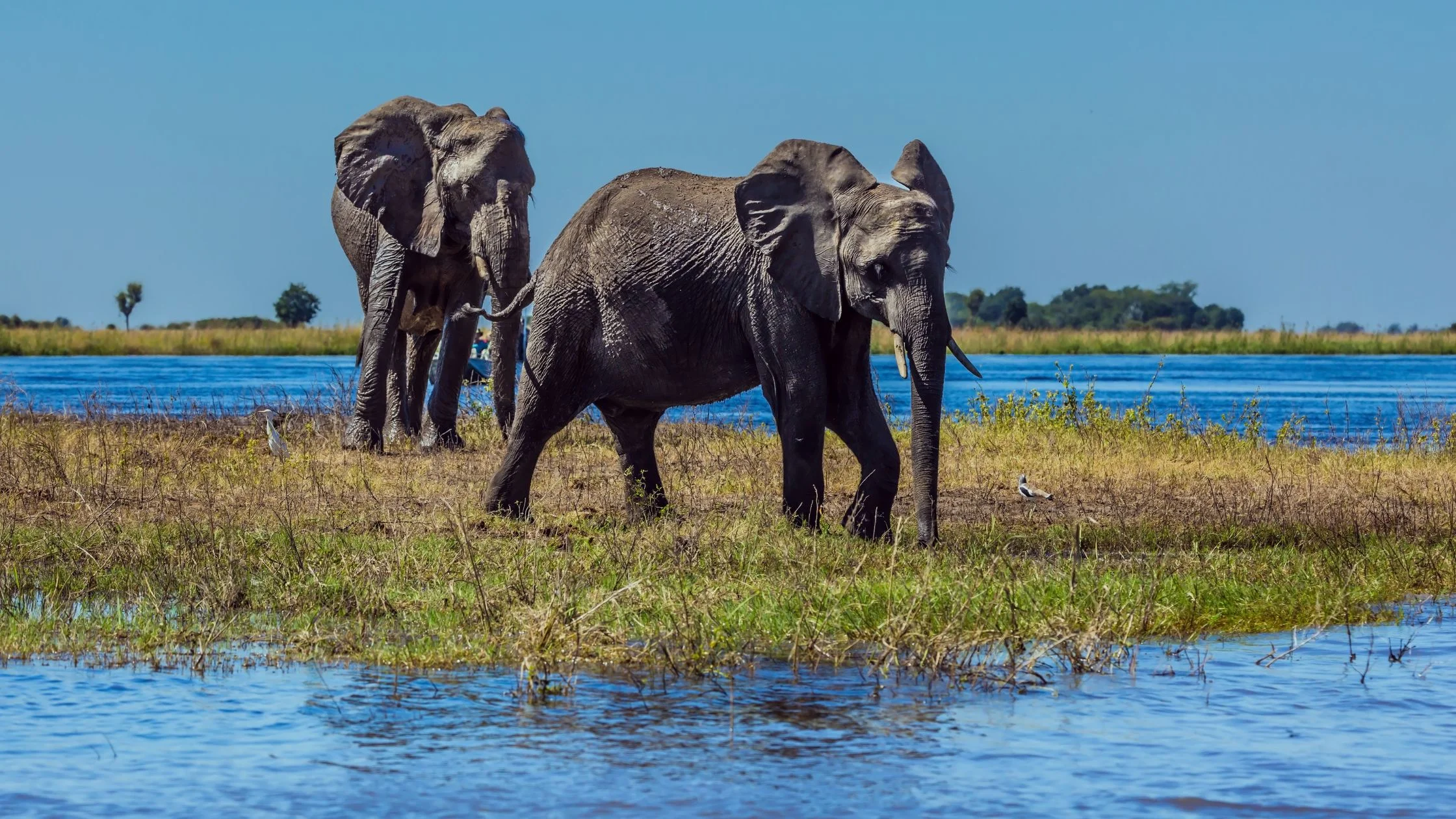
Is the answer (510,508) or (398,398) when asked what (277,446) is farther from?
(510,508)

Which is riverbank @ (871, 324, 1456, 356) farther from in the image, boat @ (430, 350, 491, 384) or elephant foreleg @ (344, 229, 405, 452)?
elephant foreleg @ (344, 229, 405, 452)

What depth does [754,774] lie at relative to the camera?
19.7ft

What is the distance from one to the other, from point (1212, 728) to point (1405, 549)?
426cm

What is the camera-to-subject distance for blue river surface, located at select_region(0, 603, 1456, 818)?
18.9 feet

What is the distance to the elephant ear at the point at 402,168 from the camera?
15.1 meters

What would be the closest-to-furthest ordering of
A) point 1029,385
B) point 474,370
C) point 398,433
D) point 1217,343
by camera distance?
point 398,433 < point 474,370 < point 1029,385 < point 1217,343

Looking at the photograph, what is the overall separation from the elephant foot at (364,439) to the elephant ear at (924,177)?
698cm

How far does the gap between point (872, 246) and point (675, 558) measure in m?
1.94

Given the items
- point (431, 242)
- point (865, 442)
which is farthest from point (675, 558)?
point (431, 242)

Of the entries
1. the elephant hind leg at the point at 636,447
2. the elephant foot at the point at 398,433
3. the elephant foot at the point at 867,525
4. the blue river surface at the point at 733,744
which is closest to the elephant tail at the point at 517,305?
the elephant hind leg at the point at 636,447

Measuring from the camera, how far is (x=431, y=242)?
594 inches

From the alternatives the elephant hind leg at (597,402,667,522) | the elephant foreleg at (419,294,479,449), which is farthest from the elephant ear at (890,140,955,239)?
the elephant foreleg at (419,294,479,449)

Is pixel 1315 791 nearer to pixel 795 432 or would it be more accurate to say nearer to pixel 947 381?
pixel 795 432

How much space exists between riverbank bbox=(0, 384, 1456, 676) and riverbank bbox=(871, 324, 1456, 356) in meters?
55.9
